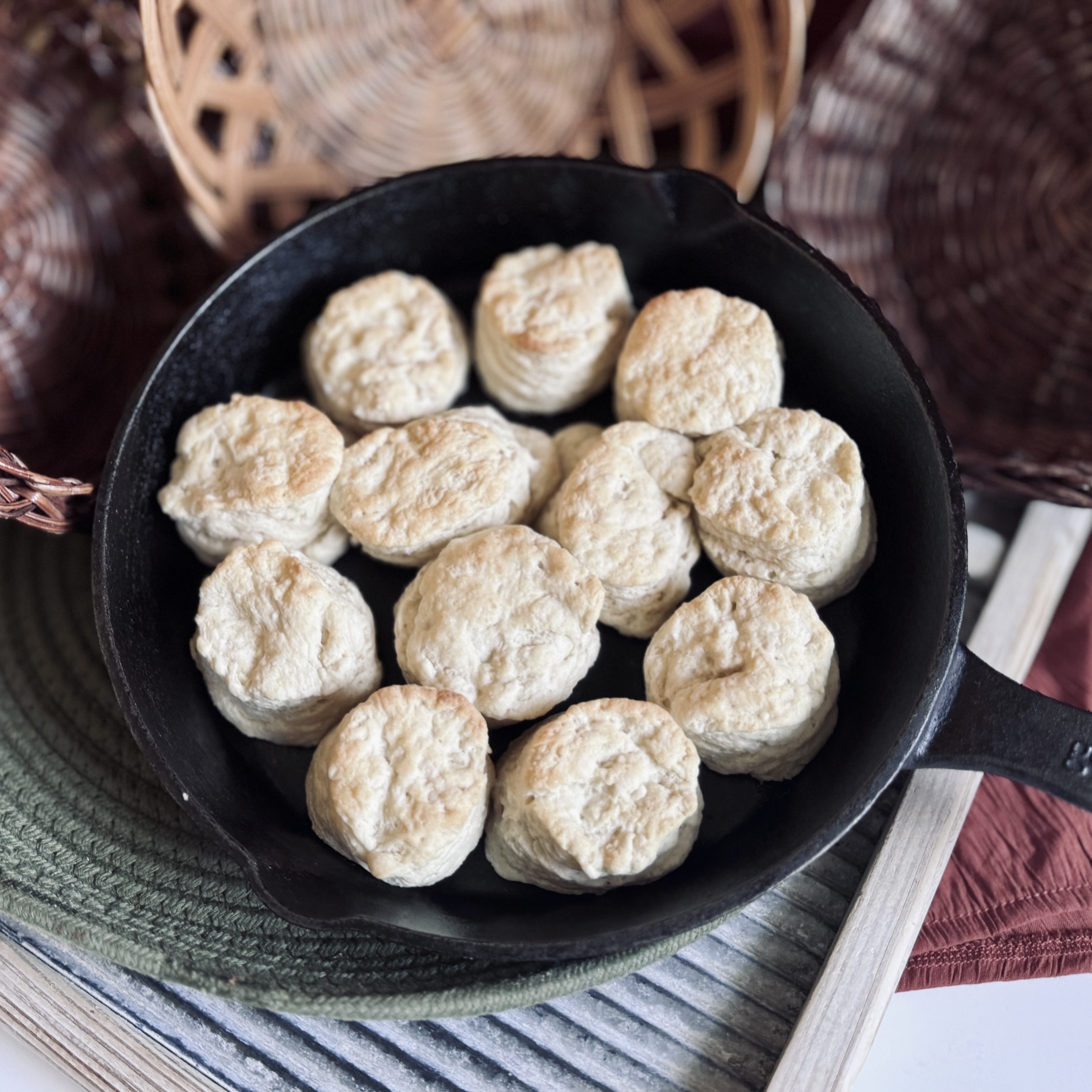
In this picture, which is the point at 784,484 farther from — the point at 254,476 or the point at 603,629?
the point at 254,476

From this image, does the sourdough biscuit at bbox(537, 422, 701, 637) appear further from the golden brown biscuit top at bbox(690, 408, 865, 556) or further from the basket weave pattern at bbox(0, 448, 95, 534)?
the basket weave pattern at bbox(0, 448, 95, 534)

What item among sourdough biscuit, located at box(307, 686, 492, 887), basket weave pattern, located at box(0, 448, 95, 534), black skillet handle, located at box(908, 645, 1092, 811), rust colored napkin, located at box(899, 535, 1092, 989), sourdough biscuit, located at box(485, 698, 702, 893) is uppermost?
basket weave pattern, located at box(0, 448, 95, 534)

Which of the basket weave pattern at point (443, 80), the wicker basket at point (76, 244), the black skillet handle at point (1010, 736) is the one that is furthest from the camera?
the basket weave pattern at point (443, 80)

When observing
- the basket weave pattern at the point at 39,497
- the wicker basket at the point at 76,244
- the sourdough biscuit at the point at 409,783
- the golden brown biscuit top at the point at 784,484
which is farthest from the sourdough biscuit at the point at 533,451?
the wicker basket at the point at 76,244

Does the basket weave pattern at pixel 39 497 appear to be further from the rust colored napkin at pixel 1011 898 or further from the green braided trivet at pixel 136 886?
the rust colored napkin at pixel 1011 898

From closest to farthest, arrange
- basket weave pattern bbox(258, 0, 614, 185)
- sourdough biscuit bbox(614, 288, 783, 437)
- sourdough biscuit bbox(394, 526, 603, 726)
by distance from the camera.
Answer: sourdough biscuit bbox(394, 526, 603, 726), sourdough biscuit bbox(614, 288, 783, 437), basket weave pattern bbox(258, 0, 614, 185)

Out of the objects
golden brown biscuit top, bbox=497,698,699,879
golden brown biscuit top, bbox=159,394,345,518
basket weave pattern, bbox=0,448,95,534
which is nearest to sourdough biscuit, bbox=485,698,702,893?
golden brown biscuit top, bbox=497,698,699,879

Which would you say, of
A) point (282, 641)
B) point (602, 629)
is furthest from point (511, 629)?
point (282, 641)
